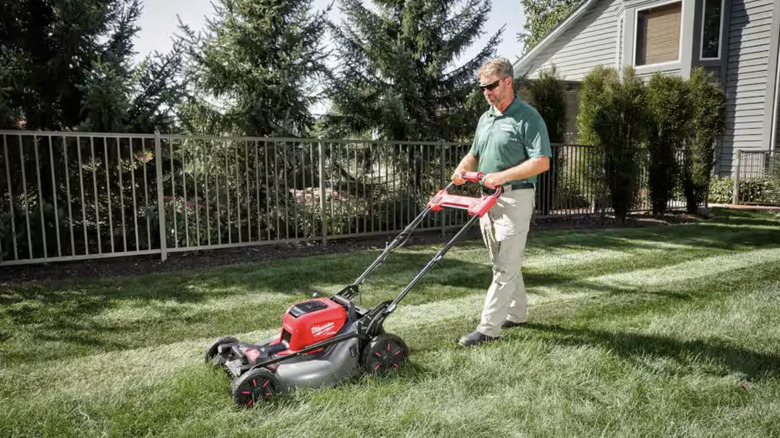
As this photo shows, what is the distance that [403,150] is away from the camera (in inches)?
350

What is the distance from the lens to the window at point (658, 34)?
48.6ft

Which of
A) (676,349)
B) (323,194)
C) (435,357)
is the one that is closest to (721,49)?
(323,194)

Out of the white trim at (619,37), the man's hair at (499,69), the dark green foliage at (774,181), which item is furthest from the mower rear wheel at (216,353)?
the white trim at (619,37)

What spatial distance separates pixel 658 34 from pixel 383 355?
51.5ft

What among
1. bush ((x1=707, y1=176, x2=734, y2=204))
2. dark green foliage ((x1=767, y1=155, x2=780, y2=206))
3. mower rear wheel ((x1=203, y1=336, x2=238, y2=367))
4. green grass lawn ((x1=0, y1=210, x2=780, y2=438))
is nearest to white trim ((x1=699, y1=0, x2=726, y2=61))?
bush ((x1=707, y1=176, x2=734, y2=204))

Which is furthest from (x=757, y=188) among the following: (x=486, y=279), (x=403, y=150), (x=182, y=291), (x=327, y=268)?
(x=182, y=291)

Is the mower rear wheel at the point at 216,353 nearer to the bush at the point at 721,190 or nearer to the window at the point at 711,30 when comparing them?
the bush at the point at 721,190

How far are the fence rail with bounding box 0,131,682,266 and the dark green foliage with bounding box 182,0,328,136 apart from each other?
604 millimetres

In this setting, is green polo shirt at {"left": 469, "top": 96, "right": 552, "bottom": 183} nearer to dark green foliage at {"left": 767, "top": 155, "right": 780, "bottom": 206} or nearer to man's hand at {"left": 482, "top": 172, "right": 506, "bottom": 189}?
man's hand at {"left": 482, "top": 172, "right": 506, "bottom": 189}

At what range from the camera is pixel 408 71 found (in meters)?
9.29

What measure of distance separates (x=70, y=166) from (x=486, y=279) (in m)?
4.90

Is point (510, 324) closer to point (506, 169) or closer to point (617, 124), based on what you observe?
point (506, 169)

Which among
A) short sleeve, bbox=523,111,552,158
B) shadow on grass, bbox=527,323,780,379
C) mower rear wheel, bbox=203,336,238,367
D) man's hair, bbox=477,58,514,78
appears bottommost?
shadow on grass, bbox=527,323,780,379

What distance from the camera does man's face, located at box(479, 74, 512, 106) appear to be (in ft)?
11.1
